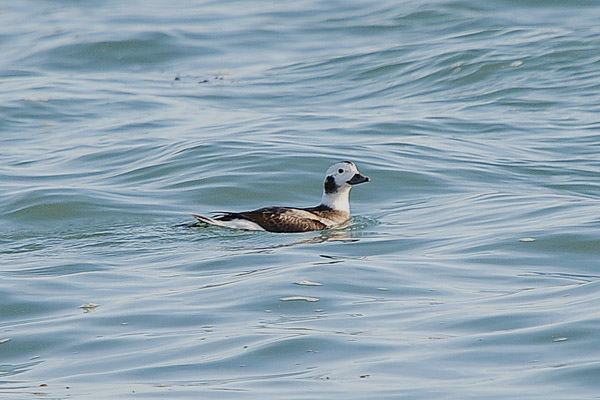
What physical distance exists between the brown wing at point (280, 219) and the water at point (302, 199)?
0.52 feet

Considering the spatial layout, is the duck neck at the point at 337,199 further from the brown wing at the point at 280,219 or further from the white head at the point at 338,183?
the brown wing at the point at 280,219

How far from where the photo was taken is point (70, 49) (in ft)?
81.9

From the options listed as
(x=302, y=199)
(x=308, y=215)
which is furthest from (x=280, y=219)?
(x=302, y=199)

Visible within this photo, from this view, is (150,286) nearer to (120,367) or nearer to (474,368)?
(120,367)

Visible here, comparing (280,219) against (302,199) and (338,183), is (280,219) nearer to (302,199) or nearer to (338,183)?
(338,183)

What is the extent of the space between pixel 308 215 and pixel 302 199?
2.38 m

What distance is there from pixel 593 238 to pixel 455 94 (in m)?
10.6

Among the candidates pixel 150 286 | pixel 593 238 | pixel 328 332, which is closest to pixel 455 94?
pixel 593 238

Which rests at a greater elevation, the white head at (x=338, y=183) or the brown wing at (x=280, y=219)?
the white head at (x=338, y=183)

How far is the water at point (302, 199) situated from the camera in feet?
21.8

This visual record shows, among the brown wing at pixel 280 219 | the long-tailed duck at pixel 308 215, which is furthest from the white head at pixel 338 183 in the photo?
the brown wing at pixel 280 219

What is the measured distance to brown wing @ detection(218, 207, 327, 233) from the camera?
1138 cm

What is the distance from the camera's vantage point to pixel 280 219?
1139 centimetres

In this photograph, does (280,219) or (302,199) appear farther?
(302,199)
